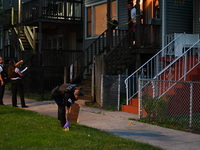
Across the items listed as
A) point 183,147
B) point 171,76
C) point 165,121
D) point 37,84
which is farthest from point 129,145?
point 37,84

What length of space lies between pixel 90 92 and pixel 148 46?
2904 millimetres

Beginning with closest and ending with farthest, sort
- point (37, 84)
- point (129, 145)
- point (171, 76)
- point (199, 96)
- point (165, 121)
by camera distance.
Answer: point (129, 145) < point (165, 121) < point (199, 96) < point (171, 76) < point (37, 84)

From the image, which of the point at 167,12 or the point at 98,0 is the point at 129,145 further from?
the point at 98,0

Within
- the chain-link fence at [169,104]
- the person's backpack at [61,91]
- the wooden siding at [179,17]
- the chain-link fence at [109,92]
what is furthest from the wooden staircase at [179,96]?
A: the person's backpack at [61,91]

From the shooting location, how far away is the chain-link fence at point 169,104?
995 centimetres

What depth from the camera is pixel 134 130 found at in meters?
8.98

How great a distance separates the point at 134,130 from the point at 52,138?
2.36 m

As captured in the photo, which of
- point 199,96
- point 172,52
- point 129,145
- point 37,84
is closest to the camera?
point 129,145

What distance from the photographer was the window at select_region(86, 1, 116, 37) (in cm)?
1858

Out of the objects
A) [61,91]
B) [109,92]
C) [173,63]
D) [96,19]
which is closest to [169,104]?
[173,63]

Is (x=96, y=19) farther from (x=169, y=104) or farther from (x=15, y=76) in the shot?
(x=169, y=104)

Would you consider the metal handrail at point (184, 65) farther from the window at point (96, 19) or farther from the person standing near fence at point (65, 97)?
the window at point (96, 19)

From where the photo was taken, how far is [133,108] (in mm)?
11867

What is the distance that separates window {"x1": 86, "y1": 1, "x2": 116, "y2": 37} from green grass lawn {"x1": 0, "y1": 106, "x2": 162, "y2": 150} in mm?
9765
